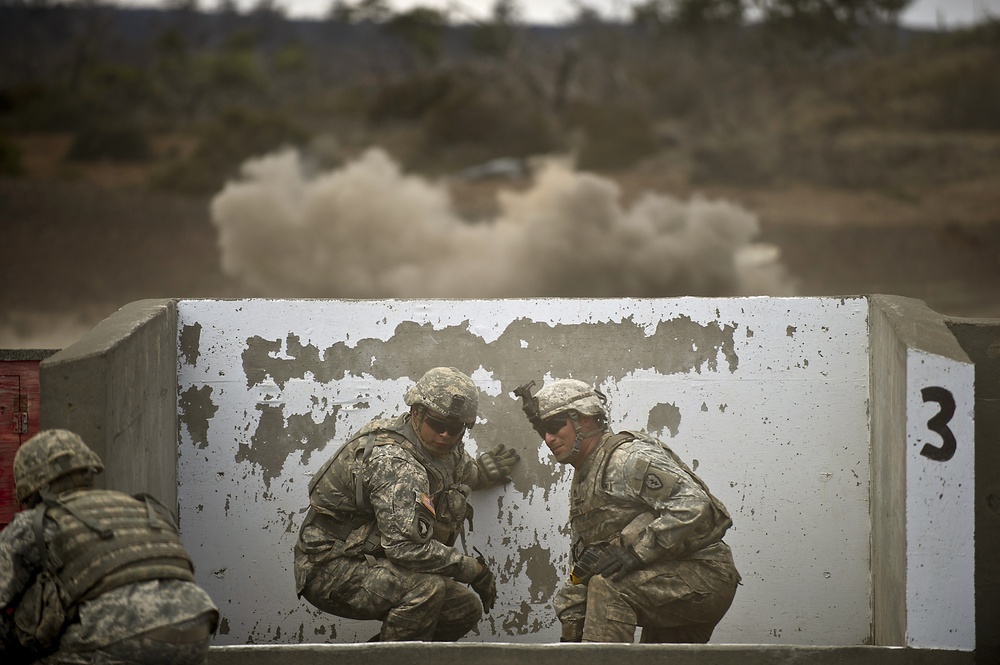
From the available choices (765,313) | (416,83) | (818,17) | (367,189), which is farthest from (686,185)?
(765,313)

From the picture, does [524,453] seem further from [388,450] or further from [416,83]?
[416,83]

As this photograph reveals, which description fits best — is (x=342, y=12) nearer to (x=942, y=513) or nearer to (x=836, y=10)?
(x=836, y=10)

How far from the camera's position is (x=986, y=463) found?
5.43 metres

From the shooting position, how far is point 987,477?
17.8 ft

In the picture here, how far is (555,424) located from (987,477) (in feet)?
7.04

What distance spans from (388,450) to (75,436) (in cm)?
159

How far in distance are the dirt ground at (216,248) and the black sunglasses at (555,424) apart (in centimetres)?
1569

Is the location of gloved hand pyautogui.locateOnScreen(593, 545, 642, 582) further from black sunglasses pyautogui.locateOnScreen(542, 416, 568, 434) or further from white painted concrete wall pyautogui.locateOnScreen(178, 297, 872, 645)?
white painted concrete wall pyautogui.locateOnScreen(178, 297, 872, 645)

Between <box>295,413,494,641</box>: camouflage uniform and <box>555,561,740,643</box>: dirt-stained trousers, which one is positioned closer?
<box>555,561,740,643</box>: dirt-stained trousers

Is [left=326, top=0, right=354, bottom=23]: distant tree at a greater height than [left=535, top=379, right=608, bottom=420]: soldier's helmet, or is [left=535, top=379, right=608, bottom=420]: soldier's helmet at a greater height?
[left=326, top=0, right=354, bottom=23]: distant tree

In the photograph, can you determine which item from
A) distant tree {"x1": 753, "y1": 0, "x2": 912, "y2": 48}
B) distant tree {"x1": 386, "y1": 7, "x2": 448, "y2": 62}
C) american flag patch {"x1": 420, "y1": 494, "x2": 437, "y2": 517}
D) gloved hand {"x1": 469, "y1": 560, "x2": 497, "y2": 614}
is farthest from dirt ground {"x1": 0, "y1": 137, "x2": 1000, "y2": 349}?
distant tree {"x1": 386, "y1": 7, "x2": 448, "y2": 62}

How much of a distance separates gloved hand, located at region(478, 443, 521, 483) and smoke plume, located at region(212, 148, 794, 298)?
14998 millimetres

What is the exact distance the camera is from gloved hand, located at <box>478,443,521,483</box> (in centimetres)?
598

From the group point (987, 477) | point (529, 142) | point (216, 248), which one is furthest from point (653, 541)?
point (529, 142)
